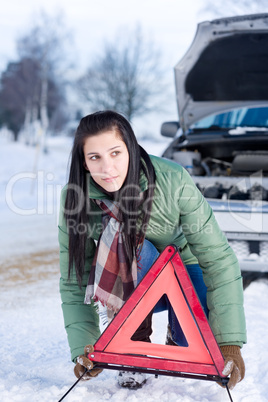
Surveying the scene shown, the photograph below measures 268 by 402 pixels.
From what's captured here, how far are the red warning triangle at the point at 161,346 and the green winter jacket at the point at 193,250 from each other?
0.33 ft

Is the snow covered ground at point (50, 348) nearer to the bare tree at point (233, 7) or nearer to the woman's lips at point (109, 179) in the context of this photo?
the woman's lips at point (109, 179)

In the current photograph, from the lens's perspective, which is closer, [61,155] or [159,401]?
[159,401]

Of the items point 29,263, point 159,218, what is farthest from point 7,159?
point 159,218

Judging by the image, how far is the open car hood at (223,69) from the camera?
161 inches

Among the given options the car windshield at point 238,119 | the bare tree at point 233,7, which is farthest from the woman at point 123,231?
the bare tree at point 233,7

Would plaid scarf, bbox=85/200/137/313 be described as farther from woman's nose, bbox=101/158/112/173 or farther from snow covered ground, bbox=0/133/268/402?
snow covered ground, bbox=0/133/268/402

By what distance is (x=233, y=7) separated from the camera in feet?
57.1

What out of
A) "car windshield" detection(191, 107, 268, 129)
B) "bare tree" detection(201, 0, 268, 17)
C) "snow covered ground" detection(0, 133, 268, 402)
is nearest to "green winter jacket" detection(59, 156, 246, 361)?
"snow covered ground" detection(0, 133, 268, 402)

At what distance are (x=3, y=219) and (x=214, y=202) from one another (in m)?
4.60

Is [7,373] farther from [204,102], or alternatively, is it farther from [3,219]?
[3,219]

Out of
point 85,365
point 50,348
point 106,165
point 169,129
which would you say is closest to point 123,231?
point 106,165

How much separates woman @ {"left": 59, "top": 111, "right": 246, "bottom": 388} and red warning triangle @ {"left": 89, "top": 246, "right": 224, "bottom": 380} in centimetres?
8

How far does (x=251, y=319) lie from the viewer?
2.80 metres

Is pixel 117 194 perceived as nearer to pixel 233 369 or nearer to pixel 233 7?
pixel 233 369
